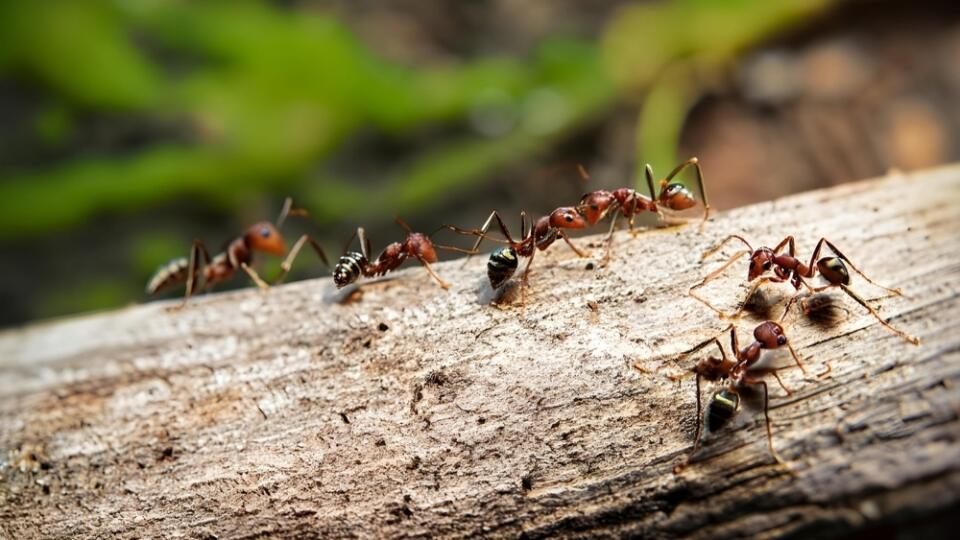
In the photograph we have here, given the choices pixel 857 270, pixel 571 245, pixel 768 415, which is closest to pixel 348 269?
pixel 571 245

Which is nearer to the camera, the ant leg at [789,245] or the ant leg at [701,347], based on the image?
the ant leg at [701,347]

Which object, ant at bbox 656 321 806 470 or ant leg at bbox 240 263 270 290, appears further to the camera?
ant leg at bbox 240 263 270 290

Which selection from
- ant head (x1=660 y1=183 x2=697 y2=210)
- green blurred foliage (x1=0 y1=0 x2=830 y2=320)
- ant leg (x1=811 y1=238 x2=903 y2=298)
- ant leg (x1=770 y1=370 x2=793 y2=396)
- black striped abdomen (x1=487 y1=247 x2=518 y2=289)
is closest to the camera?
ant leg (x1=770 y1=370 x2=793 y2=396)

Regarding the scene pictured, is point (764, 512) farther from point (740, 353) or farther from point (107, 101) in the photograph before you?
point (107, 101)

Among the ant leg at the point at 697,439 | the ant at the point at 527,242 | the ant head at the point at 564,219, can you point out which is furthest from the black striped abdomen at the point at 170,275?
the ant leg at the point at 697,439

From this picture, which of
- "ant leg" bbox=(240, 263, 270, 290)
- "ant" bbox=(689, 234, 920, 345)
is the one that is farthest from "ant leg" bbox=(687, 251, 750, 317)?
"ant leg" bbox=(240, 263, 270, 290)

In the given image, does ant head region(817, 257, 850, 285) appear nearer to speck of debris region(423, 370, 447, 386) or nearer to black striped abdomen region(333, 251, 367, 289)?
speck of debris region(423, 370, 447, 386)

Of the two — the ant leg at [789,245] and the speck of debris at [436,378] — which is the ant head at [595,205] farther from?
the speck of debris at [436,378]

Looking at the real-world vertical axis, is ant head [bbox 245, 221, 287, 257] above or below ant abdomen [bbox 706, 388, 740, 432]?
above
